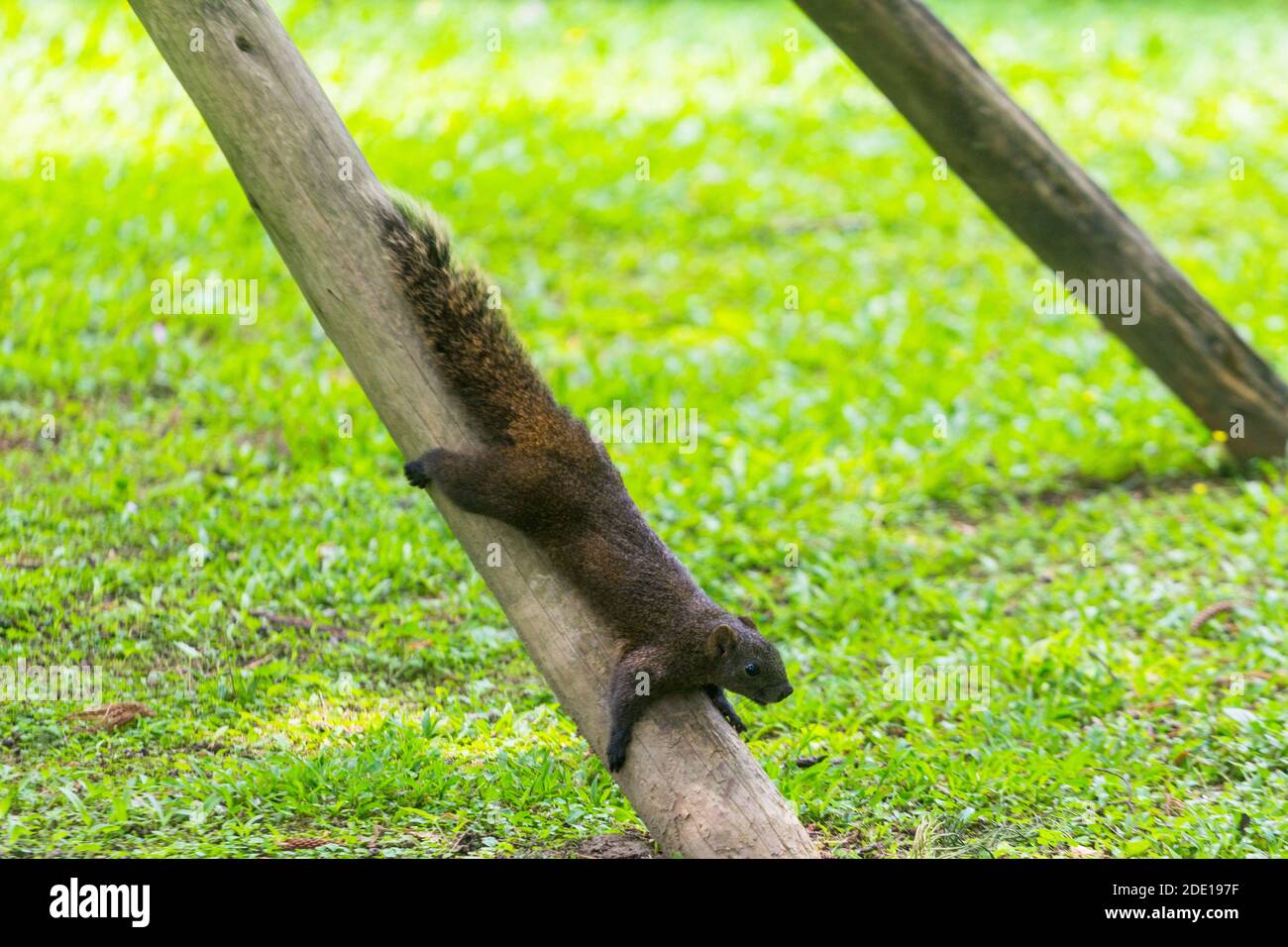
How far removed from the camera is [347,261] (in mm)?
4234

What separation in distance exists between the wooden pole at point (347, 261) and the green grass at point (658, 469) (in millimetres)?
492

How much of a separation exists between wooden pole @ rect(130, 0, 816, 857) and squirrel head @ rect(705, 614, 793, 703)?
14cm

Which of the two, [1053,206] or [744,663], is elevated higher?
[1053,206]

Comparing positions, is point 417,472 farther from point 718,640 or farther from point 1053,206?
point 1053,206

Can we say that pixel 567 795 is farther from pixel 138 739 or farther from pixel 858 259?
pixel 858 259

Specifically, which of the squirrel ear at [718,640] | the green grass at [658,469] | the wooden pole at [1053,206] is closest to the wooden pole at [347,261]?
the squirrel ear at [718,640]

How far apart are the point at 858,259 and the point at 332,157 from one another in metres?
5.94

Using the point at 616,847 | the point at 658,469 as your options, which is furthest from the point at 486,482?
the point at 658,469

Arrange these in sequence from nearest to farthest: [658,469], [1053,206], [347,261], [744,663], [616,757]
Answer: [616,757]
[347,261]
[744,663]
[1053,206]
[658,469]

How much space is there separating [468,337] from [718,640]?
128 cm

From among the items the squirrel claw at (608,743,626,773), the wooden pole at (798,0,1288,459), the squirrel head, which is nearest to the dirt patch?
the squirrel claw at (608,743,626,773)

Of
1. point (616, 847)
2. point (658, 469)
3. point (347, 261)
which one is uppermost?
point (347, 261)
